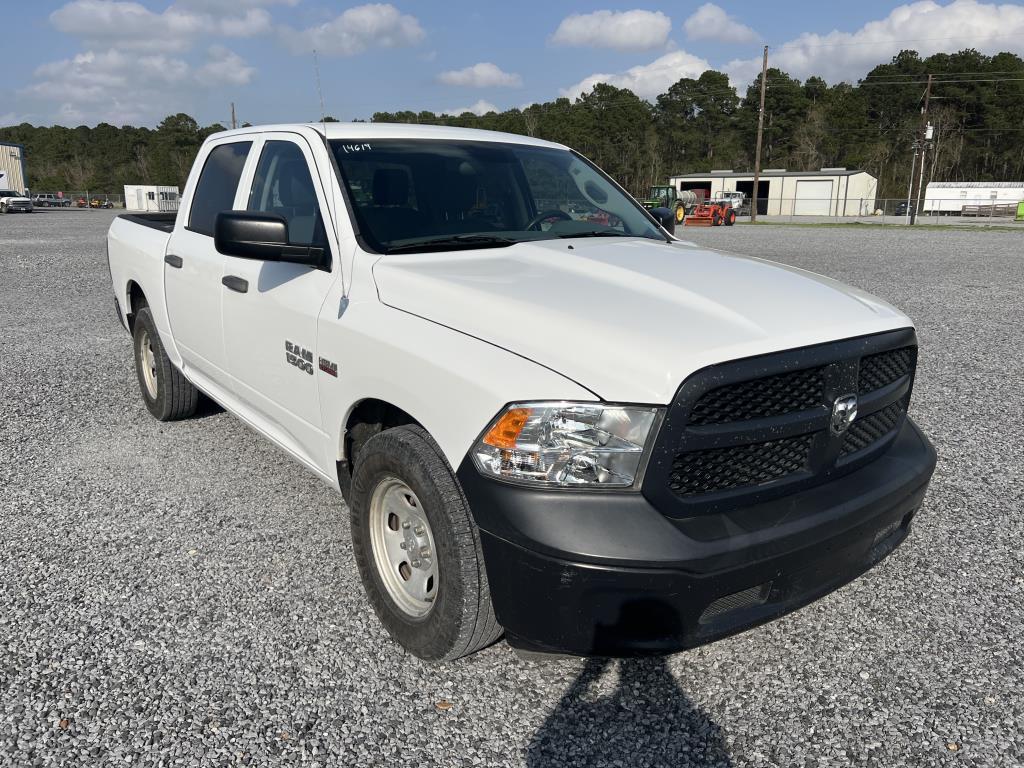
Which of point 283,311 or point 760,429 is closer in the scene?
point 760,429

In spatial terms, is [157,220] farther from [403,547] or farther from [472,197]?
[403,547]

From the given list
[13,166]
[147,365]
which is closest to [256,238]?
[147,365]

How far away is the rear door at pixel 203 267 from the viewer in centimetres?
409

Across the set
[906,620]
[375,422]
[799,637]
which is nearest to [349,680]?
[375,422]

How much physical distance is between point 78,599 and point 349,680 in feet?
4.26

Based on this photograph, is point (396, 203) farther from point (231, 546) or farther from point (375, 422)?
point (231, 546)

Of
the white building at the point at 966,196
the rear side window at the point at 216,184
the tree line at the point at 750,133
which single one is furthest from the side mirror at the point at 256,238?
the tree line at the point at 750,133

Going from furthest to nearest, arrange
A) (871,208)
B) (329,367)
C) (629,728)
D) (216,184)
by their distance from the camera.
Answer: (871,208) < (216,184) < (329,367) < (629,728)

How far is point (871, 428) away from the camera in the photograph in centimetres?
275

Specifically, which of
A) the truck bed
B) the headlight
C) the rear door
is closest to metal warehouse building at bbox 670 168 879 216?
the truck bed

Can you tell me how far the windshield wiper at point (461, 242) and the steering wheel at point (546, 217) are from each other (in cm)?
32

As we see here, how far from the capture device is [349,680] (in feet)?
8.81

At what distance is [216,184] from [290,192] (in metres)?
1.03

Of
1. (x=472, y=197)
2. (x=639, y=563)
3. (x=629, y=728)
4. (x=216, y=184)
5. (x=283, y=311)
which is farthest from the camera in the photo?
(x=216, y=184)
